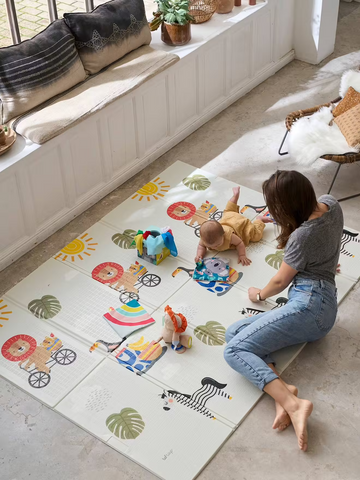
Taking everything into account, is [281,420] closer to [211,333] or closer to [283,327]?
[283,327]

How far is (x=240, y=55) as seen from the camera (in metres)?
5.50

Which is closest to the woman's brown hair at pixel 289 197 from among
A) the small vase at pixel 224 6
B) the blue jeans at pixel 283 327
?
the blue jeans at pixel 283 327

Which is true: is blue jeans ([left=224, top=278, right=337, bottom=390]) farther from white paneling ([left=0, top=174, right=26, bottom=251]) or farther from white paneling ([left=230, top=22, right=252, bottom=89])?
white paneling ([left=230, top=22, right=252, bottom=89])

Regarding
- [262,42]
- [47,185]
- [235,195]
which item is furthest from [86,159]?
[262,42]

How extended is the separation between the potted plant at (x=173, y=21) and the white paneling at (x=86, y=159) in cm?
104

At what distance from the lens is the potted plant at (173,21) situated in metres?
4.77

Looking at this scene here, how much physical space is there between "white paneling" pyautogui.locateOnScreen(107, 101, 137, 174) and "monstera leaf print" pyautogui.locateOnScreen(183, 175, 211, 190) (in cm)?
44

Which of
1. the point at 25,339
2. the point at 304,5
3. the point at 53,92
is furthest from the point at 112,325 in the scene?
the point at 304,5

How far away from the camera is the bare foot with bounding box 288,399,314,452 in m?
3.08

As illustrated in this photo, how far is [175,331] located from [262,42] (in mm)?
3138

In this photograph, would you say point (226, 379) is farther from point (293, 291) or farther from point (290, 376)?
point (293, 291)

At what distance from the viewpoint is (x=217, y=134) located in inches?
207

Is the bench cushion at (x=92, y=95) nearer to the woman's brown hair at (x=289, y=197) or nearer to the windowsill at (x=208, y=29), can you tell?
the windowsill at (x=208, y=29)

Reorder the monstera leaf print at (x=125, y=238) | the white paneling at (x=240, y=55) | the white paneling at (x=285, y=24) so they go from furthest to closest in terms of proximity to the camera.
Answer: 1. the white paneling at (x=285, y=24)
2. the white paneling at (x=240, y=55)
3. the monstera leaf print at (x=125, y=238)
